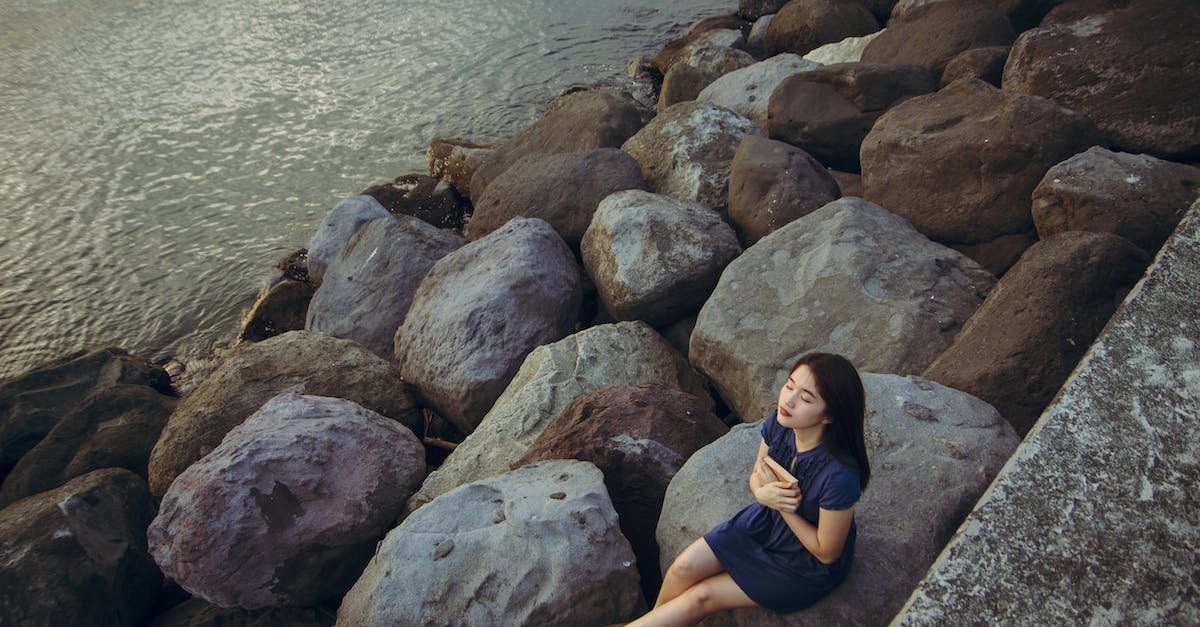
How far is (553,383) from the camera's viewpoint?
3.73 meters

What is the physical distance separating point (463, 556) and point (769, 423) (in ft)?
3.30

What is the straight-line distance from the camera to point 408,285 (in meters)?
5.11

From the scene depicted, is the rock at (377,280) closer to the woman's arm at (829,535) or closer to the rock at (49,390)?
the rock at (49,390)

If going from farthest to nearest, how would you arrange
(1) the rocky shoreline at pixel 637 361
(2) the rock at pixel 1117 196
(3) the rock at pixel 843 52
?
(3) the rock at pixel 843 52
(2) the rock at pixel 1117 196
(1) the rocky shoreline at pixel 637 361

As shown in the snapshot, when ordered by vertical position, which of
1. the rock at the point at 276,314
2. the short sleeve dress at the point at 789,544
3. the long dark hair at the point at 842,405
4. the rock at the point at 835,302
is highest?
the long dark hair at the point at 842,405

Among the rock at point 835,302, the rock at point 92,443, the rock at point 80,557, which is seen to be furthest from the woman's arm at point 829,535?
the rock at point 92,443

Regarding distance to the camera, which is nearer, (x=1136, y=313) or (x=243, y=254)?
(x=1136, y=313)

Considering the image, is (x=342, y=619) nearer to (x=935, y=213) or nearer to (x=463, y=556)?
(x=463, y=556)

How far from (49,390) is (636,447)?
390 cm

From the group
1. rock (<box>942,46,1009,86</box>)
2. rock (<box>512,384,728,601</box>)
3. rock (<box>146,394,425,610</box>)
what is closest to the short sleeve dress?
rock (<box>512,384,728,601</box>)

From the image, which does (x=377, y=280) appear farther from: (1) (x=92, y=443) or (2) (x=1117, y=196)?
(2) (x=1117, y=196)

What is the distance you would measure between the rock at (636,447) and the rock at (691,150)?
2.16 meters

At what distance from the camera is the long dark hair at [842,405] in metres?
2.20

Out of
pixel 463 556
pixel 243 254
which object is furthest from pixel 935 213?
pixel 243 254
